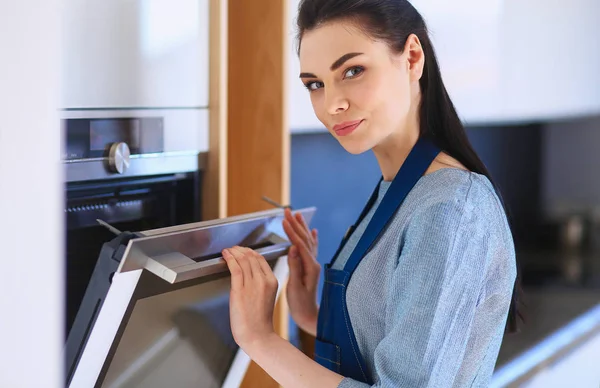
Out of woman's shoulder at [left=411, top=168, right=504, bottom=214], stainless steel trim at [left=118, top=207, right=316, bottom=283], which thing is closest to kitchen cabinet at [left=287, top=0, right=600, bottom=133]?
stainless steel trim at [left=118, top=207, right=316, bottom=283]

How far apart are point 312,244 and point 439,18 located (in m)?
0.73

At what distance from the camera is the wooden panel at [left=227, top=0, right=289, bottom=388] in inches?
52.6

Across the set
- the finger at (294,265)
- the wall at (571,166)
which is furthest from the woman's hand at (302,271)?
the wall at (571,166)

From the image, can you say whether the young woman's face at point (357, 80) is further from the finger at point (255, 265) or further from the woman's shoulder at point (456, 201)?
the finger at point (255, 265)

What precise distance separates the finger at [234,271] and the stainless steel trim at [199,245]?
10 millimetres

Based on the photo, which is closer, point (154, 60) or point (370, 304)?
point (370, 304)

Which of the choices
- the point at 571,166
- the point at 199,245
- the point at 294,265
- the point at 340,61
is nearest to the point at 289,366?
the point at 199,245

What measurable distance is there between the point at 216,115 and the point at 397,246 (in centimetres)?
45

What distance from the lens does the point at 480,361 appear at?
97 cm

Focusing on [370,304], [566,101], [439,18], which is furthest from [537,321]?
[370,304]

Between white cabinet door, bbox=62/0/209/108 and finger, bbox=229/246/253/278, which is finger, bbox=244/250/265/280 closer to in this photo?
finger, bbox=229/246/253/278

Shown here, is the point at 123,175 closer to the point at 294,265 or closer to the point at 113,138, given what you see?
the point at 113,138

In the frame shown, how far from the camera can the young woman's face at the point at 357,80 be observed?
954mm

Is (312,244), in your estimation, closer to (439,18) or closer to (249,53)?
(249,53)
